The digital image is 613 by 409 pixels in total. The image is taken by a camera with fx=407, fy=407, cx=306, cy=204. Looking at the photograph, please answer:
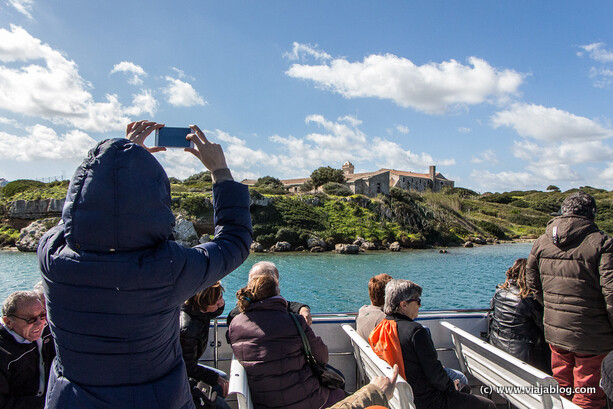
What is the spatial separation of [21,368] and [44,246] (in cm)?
131

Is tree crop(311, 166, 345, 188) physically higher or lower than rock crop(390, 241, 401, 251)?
higher

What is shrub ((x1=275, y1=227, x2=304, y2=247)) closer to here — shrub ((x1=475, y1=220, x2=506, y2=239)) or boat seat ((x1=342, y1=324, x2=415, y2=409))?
shrub ((x1=475, y1=220, x2=506, y2=239))

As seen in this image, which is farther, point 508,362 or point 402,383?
point 508,362

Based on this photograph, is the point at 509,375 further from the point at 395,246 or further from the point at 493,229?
the point at 493,229

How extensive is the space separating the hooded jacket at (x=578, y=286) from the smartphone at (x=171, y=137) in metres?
2.73

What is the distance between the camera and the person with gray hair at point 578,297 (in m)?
2.80

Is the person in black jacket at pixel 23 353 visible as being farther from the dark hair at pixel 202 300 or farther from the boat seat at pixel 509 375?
the boat seat at pixel 509 375

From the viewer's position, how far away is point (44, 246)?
1204 mm

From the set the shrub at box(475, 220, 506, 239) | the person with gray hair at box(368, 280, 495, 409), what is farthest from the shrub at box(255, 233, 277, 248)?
the person with gray hair at box(368, 280, 495, 409)

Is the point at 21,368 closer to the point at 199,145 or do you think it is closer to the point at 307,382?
the point at 307,382

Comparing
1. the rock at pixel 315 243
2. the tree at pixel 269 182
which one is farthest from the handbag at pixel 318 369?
the tree at pixel 269 182

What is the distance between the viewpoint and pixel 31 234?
37.6 metres

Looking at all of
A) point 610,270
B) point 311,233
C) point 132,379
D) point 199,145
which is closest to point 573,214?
point 610,270

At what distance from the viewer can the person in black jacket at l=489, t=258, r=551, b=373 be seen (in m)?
3.18
